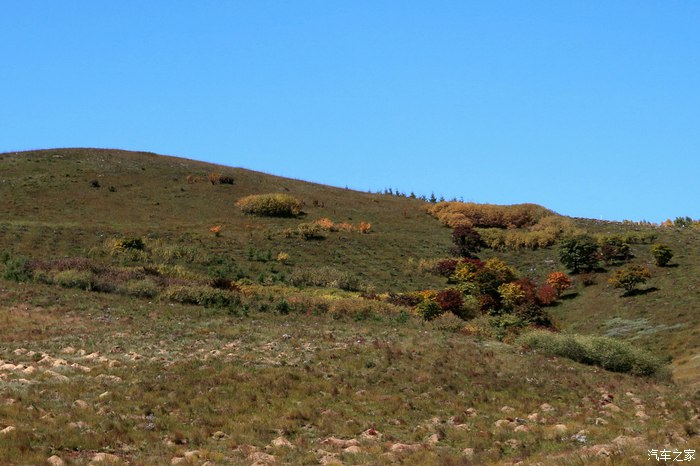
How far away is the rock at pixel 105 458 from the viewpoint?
1515cm

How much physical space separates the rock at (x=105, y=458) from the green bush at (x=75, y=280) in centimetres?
2245

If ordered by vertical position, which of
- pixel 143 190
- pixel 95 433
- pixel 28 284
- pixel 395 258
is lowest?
pixel 95 433

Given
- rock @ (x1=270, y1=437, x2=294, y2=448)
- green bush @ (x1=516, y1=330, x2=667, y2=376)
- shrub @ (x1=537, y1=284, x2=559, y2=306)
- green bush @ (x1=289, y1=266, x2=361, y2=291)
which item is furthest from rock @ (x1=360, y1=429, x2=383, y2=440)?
shrub @ (x1=537, y1=284, x2=559, y2=306)

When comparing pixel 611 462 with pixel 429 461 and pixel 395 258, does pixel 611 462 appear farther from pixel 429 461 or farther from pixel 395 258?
pixel 395 258

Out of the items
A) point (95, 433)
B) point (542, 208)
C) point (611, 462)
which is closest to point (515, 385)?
point (611, 462)

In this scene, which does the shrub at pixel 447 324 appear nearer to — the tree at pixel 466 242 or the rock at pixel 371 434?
the rock at pixel 371 434

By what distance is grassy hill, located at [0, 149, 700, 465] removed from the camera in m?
16.9

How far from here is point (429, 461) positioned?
1565 centimetres

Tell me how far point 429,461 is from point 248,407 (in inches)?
231

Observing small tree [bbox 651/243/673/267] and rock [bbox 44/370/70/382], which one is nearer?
rock [bbox 44/370/70/382]

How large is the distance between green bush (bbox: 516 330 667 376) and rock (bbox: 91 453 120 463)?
17.6m

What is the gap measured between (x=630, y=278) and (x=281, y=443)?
3329 cm

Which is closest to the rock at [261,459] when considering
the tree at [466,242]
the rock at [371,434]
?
the rock at [371,434]

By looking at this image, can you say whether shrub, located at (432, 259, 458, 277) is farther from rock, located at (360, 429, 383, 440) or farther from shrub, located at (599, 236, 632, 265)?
rock, located at (360, 429, 383, 440)
